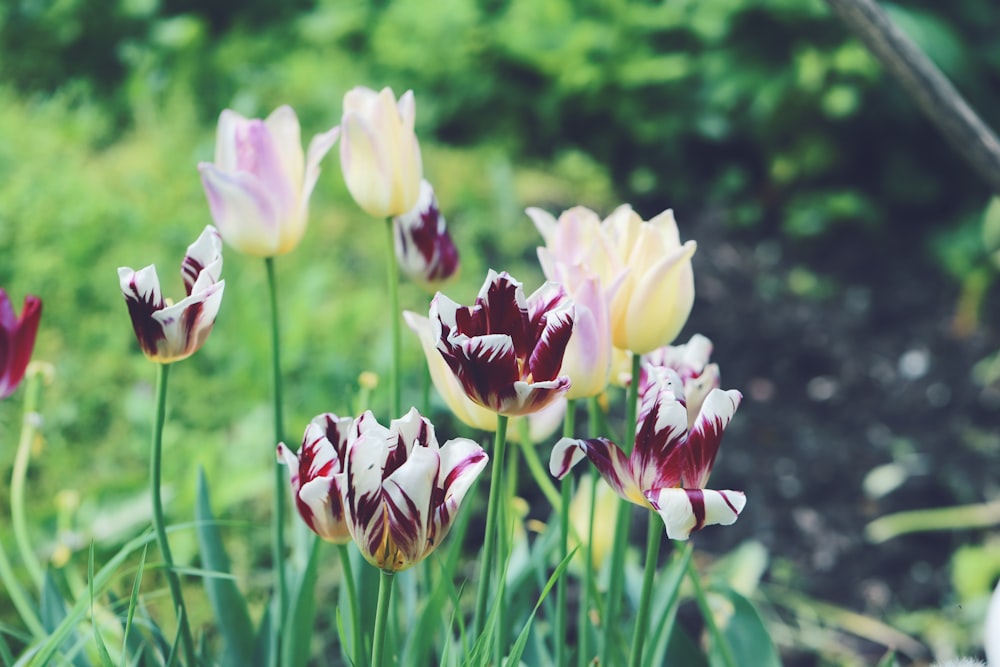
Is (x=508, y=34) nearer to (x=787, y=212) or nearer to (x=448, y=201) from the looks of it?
(x=448, y=201)

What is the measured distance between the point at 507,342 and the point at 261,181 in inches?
11.8

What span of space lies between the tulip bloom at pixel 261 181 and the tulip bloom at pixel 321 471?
214mm

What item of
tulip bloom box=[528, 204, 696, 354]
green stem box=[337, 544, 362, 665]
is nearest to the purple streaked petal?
tulip bloom box=[528, 204, 696, 354]

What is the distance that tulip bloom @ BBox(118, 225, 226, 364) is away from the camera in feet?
1.95

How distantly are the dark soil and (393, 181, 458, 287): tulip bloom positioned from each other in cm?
98

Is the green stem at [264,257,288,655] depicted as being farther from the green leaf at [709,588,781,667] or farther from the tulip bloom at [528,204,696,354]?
the green leaf at [709,588,781,667]

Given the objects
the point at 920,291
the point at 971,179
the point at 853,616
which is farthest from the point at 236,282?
the point at 971,179

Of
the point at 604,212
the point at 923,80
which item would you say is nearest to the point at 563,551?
the point at 923,80

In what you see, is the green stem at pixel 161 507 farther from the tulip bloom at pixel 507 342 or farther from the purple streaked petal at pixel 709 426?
the purple streaked petal at pixel 709 426

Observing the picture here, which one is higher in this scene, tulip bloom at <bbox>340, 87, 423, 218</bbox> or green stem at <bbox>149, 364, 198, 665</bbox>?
tulip bloom at <bbox>340, 87, 423, 218</bbox>

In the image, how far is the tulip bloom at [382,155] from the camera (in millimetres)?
724

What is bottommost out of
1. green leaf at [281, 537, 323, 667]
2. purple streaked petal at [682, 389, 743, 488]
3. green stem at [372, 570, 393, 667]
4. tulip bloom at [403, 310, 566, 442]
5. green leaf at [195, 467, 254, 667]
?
green leaf at [195, 467, 254, 667]

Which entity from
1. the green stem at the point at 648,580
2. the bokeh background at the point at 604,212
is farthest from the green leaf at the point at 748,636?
the bokeh background at the point at 604,212

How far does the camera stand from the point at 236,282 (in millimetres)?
2070
